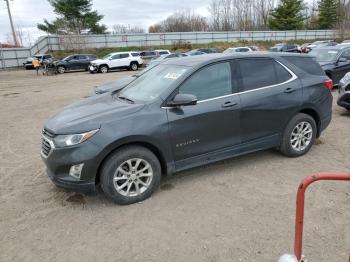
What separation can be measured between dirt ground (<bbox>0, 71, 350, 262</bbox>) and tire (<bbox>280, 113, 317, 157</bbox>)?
0.14m

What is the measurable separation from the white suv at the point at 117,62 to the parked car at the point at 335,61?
751 inches

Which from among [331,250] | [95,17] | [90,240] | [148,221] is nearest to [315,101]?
[331,250]

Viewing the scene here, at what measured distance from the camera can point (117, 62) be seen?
27.8 metres

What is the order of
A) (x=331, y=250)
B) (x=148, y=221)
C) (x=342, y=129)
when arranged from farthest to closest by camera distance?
(x=342, y=129) → (x=148, y=221) → (x=331, y=250)

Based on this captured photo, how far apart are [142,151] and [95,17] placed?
2012 inches

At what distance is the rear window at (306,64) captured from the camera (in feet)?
16.9

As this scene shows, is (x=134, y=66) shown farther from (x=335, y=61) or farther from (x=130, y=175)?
(x=130, y=175)

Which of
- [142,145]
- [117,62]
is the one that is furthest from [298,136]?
[117,62]

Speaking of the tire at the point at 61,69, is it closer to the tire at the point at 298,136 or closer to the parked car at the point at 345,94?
the parked car at the point at 345,94

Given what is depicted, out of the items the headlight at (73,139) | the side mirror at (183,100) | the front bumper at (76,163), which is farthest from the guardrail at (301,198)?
the headlight at (73,139)

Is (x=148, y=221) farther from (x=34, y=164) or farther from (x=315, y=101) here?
(x=315, y=101)

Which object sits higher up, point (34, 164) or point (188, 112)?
point (188, 112)

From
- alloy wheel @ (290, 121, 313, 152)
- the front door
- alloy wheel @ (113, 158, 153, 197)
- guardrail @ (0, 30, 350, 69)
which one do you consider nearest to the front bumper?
alloy wheel @ (113, 158, 153, 197)

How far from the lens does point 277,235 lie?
3.24m
